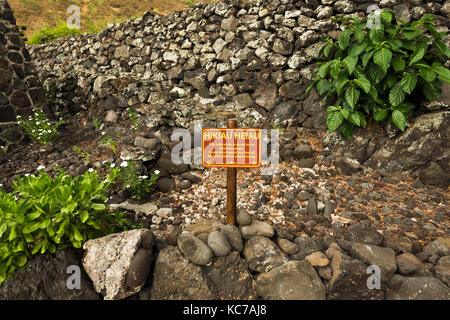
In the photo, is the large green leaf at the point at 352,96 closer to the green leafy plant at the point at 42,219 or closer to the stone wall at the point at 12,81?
the green leafy plant at the point at 42,219

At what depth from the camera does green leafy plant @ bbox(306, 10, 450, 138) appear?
3170 millimetres

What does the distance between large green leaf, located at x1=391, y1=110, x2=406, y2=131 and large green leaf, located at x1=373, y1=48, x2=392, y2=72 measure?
2.16 feet

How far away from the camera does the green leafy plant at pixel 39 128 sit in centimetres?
508

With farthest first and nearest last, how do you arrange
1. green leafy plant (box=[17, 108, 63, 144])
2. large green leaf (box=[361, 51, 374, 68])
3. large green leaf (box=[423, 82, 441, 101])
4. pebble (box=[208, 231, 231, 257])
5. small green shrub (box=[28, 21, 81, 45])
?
small green shrub (box=[28, 21, 81, 45]), green leafy plant (box=[17, 108, 63, 144]), large green leaf (box=[361, 51, 374, 68]), large green leaf (box=[423, 82, 441, 101]), pebble (box=[208, 231, 231, 257])

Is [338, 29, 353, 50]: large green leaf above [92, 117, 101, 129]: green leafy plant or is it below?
above

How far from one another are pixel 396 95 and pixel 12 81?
26.1ft

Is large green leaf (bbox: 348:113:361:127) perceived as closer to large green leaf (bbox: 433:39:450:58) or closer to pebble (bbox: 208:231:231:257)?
large green leaf (bbox: 433:39:450:58)

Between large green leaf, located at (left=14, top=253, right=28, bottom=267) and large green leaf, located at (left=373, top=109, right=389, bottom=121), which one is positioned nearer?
large green leaf, located at (left=14, top=253, right=28, bottom=267)

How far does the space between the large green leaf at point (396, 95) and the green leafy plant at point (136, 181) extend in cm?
362

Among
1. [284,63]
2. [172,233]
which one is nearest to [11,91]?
[172,233]

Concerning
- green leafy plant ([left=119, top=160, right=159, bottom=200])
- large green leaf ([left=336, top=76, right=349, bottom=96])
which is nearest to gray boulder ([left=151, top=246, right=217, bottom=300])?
green leafy plant ([left=119, top=160, right=159, bottom=200])

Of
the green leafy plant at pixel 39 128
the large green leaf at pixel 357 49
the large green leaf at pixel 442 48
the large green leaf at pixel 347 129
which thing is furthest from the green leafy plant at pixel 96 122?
the large green leaf at pixel 442 48

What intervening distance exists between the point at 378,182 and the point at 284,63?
2922 millimetres
